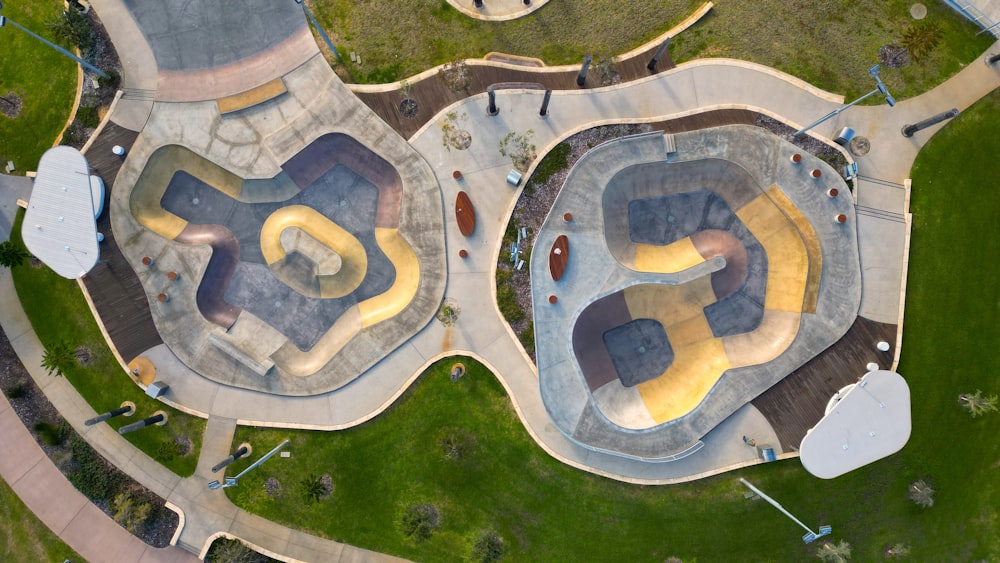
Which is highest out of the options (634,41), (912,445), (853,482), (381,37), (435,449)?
(381,37)

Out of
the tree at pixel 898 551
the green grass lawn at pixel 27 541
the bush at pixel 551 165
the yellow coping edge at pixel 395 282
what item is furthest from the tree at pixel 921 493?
the green grass lawn at pixel 27 541

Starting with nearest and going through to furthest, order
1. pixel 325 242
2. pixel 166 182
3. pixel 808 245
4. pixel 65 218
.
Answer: pixel 65 218
pixel 808 245
pixel 166 182
pixel 325 242

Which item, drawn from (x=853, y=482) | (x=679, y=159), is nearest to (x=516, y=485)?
(x=853, y=482)

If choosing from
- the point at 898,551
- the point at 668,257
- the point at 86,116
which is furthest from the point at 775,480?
the point at 86,116

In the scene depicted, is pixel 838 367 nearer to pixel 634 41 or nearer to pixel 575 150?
pixel 575 150

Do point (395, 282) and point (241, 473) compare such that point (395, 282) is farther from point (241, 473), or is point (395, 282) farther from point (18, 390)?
point (18, 390)

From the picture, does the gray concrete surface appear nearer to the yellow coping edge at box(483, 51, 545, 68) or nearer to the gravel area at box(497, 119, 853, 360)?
the yellow coping edge at box(483, 51, 545, 68)
